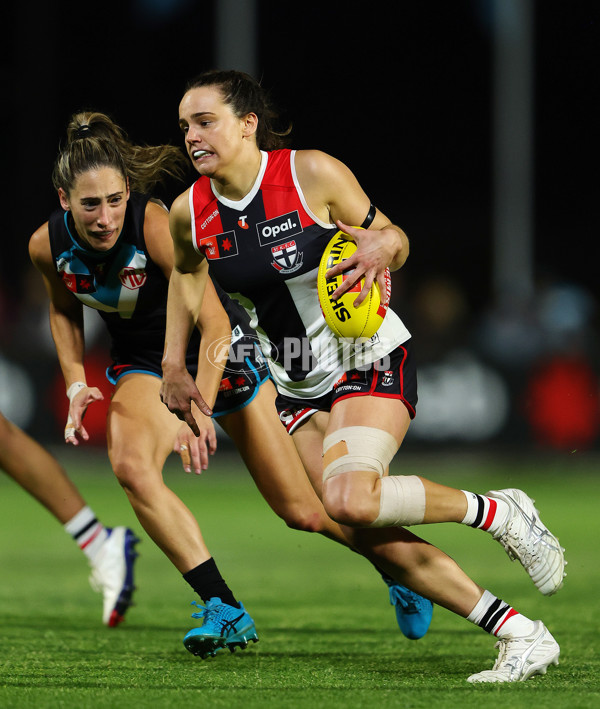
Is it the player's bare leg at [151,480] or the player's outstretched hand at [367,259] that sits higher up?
the player's outstretched hand at [367,259]

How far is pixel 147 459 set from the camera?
5129 mm

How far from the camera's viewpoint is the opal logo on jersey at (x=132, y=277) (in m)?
5.27

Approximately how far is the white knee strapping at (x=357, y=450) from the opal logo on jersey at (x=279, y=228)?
2.52 ft

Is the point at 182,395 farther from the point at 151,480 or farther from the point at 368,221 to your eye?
the point at 368,221

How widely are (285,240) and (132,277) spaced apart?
106cm

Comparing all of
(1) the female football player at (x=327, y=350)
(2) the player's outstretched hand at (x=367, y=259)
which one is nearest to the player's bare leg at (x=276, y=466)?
(1) the female football player at (x=327, y=350)

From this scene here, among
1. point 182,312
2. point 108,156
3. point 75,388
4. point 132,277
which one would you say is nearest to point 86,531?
point 75,388

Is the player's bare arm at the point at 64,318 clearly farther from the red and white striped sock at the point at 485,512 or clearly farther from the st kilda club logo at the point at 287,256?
the red and white striped sock at the point at 485,512

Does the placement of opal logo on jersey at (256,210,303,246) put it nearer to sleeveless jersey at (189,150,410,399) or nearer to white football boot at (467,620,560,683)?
sleeveless jersey at (189,150,410,399)

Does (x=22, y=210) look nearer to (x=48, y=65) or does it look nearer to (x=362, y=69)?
(x=48, y=65)

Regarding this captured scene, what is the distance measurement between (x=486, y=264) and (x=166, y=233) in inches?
764

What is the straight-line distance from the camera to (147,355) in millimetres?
5523

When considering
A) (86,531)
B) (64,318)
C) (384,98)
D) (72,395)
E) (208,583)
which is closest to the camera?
(208,583)

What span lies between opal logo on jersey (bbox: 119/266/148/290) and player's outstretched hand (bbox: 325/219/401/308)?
1.32 meters
